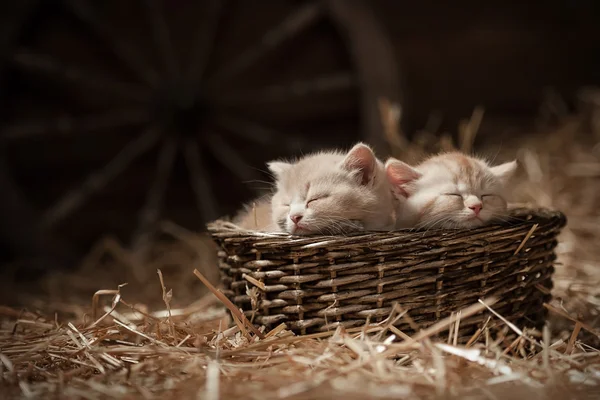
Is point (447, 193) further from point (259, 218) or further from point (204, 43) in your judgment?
point (204, 43)

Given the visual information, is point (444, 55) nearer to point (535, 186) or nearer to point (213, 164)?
point (535, 186)

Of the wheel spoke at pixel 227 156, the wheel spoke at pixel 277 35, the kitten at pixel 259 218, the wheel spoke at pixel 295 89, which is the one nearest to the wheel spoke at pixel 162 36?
the wheel spoke at pixel 277 35

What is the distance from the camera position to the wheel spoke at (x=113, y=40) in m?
3.13

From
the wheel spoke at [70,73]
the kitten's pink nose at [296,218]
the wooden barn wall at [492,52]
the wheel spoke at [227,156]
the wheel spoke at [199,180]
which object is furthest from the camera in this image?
the wooden barn wall at [492,52]

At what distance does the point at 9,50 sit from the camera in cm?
300

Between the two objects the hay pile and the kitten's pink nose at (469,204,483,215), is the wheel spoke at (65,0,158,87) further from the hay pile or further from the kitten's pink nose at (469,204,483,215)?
the kitten's pink nose at (469,204,483,215)

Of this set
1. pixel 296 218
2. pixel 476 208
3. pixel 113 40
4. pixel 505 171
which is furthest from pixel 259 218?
pixel 113 40

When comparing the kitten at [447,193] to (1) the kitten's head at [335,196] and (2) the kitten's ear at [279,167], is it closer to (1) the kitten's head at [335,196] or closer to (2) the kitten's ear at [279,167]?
(1) the kitten's head at [335,196]

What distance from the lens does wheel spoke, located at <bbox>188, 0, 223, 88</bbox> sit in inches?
127

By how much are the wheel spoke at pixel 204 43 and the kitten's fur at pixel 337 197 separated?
159cm

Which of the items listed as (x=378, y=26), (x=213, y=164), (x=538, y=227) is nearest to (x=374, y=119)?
(x=378, y=26)

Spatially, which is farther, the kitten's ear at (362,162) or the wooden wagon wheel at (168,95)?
the wooden wagon wheel at (168,95)

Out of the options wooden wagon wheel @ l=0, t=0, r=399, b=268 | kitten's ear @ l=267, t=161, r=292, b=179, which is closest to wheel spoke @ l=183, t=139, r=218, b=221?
wooden wagon wheel @ l=0, t=0, r=399, b=268

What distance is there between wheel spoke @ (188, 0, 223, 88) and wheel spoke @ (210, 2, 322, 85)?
10 centimetres
